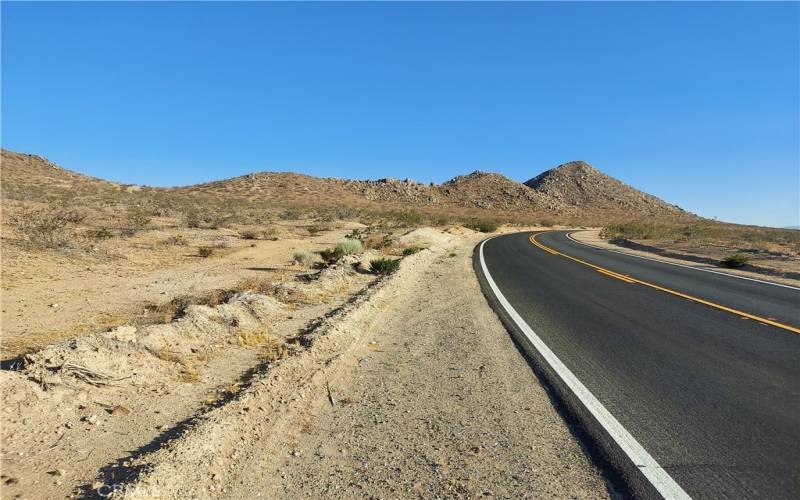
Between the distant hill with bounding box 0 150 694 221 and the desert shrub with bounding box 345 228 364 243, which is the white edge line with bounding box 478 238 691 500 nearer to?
the desert shrub with bounding box 345 228 364 243

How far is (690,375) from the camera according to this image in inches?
209

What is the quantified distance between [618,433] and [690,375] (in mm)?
2122

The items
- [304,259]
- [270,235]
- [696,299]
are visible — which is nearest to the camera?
[696,299]

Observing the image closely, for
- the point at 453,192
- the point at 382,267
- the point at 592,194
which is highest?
the point at 592,194

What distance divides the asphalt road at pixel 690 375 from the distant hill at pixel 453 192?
60.3 m

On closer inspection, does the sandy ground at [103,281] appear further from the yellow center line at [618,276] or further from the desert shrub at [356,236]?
the yellow center line at [618,276]

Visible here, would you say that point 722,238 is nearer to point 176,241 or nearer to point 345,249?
point 345,249

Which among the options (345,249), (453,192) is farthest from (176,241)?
(453,192)

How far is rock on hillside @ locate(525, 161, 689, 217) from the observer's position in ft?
395

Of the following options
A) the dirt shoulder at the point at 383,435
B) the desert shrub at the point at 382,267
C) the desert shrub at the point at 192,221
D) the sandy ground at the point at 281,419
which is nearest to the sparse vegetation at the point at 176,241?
the desert shrub at the point at 192,221

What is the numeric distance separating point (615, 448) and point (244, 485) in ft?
9.54

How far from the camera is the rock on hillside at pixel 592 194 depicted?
120 metres

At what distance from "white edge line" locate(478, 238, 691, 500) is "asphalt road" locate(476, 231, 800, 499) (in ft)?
0.21

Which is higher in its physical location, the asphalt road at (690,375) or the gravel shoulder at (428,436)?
the asphalt road at (690,375)
